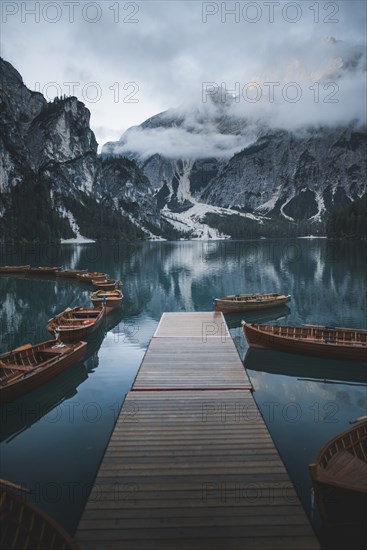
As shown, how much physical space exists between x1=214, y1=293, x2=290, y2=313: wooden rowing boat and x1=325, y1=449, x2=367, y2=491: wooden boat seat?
97.3 feet

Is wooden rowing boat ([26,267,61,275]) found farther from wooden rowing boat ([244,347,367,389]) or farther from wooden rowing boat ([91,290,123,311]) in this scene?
wooden rowing boat ([244,347,367,389])

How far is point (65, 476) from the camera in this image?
43.0 ft

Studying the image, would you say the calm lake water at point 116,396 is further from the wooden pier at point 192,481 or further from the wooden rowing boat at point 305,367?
the wooden pier at point 192,481

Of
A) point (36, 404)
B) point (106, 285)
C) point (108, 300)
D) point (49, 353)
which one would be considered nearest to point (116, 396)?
point (36, 404)

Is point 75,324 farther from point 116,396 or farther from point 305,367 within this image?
point 305,367

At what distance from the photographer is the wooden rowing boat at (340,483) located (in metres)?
9.59

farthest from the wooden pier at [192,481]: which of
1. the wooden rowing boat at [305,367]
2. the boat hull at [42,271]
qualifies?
the boat hull at [42,271]

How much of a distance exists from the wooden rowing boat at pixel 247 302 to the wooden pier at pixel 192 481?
72.7ft

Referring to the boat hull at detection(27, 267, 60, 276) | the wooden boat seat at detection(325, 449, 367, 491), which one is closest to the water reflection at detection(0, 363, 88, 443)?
the wooden boat seat at detection(325, 449, 367, 491)

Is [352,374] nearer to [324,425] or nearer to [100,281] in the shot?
[324,425]

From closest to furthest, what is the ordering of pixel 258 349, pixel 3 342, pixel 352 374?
pixel 352 374 → pixel 258 349 → pixel 3 342

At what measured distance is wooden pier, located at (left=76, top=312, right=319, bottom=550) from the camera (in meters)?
8.91

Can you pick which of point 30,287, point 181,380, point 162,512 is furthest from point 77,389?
point 30,287

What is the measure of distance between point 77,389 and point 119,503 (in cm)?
1255
